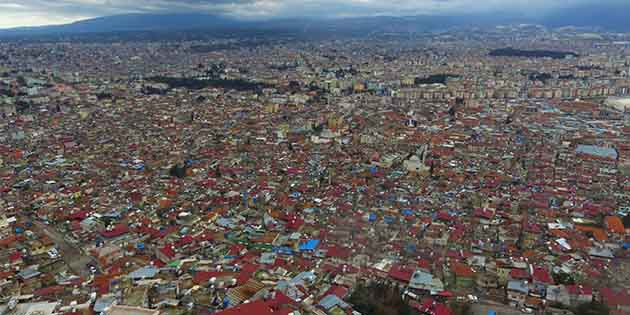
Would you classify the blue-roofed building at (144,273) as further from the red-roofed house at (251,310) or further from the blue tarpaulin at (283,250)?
the blue tarpaulin at (283,250)

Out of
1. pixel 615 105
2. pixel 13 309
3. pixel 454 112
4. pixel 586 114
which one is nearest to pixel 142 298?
pixel 13 309

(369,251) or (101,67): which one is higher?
Result: (101,67)

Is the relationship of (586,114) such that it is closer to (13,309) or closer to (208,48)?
(13,309)

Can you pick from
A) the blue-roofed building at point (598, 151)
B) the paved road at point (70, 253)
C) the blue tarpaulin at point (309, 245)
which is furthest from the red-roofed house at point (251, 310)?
the blue-roofed building at point (598, 151)

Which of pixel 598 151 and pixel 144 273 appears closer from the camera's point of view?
pixel 144 273

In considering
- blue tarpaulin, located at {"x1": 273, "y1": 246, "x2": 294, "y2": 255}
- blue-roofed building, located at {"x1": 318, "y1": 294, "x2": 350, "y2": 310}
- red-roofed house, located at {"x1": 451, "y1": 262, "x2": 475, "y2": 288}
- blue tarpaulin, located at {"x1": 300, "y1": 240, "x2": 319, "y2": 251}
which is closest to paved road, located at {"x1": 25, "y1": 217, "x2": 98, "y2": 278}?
blue tarpaulin, located at {"x1": 273, "y1": 246, "x2": 294, "y2": 255}

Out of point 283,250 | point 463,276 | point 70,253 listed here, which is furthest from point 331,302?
point 70,253

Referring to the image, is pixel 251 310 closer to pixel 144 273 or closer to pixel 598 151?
pixel 144 273
